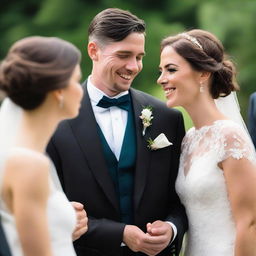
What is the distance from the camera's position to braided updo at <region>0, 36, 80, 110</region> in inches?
139

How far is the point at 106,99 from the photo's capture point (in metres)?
5.13

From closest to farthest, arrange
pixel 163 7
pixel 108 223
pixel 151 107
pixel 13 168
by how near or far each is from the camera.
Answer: pixel 13 168 < pixel 108 223 < pixel 151 107 < pixel 163 7

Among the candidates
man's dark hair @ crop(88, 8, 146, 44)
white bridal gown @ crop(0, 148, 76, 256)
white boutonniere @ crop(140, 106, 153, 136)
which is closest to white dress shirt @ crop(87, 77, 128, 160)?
white boutonniere @ crop(140, 106, 153, 136)

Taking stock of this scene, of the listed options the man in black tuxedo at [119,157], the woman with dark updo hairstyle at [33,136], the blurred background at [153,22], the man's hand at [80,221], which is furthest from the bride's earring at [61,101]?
the blurred background at [153,22]

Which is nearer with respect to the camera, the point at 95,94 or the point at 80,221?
the point at 80,221

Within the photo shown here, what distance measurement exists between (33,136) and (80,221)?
112 centimetres

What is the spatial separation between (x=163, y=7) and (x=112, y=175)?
8367 millimetres

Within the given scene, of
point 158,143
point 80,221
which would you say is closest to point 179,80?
point 158,143

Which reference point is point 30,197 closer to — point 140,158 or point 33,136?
point 33,136

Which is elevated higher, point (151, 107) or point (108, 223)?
point (151, 107)

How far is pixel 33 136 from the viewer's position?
11.9 ft

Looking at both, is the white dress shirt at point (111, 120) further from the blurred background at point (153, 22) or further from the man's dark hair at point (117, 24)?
the blurred background at point (153, 22)

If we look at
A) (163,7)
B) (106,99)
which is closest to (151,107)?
(106,99)

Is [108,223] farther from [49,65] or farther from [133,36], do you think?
[49,65]
